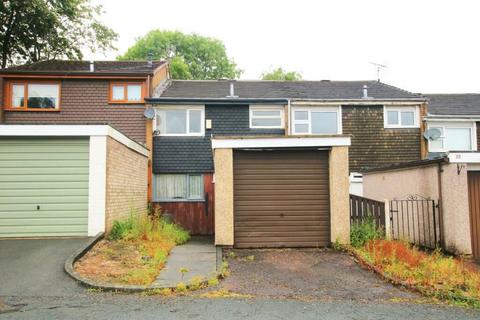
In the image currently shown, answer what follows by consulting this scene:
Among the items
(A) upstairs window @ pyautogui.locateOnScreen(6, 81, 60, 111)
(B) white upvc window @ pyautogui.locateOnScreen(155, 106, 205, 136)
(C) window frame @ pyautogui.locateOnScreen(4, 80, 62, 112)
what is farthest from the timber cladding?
(A) upstairs window @ pyautogui.locateOnScreen(6, 81, 60, 111)

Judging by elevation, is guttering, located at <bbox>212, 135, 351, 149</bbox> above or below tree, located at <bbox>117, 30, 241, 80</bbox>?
below

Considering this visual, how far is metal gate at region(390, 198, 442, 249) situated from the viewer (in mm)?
10695

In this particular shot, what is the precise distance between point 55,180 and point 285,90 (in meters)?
12.3

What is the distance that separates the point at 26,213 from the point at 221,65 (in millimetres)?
41320

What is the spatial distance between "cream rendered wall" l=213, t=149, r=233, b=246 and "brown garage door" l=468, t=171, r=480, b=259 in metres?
6.08

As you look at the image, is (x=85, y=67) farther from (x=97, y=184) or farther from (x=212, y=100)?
(x=97, y=184)

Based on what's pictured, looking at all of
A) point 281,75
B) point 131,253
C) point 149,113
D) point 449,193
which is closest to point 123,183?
point 131,253

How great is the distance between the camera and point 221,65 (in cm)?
4906

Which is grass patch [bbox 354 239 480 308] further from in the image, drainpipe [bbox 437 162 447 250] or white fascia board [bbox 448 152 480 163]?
Result: white fascia board [bbox 448 152 480 163]

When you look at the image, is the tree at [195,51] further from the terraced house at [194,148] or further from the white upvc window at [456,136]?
the white upvc window at [456,136]

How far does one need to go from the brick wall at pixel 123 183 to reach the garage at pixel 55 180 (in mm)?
78

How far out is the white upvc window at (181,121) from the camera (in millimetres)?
16625

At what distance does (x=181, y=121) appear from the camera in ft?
55.0

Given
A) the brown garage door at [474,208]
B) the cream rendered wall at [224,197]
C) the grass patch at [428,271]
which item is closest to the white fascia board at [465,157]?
the brown garage door at [474,208]
